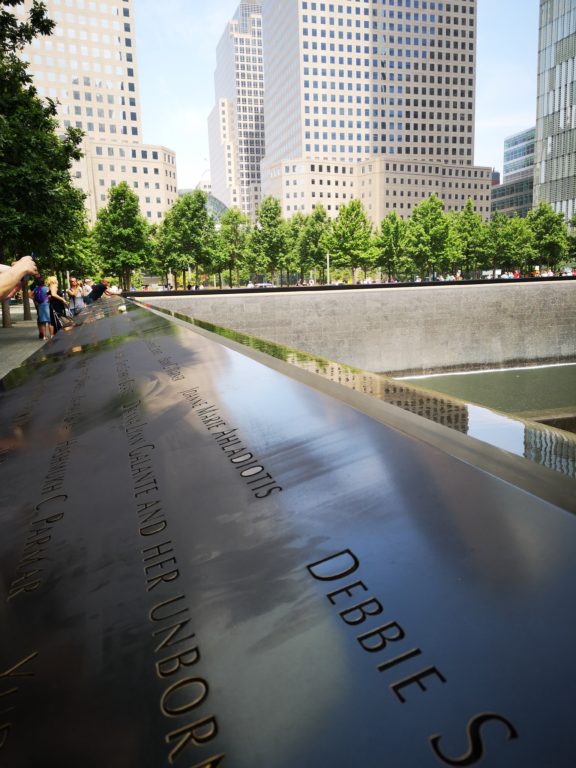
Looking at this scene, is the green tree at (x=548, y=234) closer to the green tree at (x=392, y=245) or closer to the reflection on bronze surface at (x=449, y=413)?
the green tree at (x=392, y=245)

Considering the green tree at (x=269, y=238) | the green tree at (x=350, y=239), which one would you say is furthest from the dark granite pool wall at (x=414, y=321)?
the green tree at (x=269, y=238)

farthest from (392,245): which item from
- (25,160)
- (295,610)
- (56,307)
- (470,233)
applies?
(295,610)

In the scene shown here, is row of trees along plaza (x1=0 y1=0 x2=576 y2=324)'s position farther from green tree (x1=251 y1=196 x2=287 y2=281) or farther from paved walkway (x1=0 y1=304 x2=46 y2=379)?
paved walkway (x1=0 y1=304 x2=46 y2=379)

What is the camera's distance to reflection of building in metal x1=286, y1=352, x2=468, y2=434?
1814 mm

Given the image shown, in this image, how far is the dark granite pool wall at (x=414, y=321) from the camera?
62.3ft

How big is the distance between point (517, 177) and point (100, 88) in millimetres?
99210

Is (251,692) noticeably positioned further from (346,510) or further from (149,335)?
(149,335)

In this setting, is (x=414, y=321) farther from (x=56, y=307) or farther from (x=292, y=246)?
(x=292, y=246)

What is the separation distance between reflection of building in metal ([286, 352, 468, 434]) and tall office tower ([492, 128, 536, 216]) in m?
120

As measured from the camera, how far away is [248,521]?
122cm

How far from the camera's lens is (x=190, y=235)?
46.6 m

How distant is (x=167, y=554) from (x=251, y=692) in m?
0.49

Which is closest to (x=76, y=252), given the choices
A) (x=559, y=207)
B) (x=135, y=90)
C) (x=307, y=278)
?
(x=307, y=278)

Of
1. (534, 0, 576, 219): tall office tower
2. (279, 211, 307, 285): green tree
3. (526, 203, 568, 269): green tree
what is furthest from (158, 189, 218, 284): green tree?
(534, 0, 576, 219): tall office tower
